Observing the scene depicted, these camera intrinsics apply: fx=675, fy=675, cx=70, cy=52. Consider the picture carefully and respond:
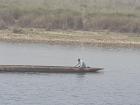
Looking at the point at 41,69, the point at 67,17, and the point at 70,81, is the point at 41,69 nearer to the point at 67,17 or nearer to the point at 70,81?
the point at 70,81

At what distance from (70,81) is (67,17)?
44984 mm

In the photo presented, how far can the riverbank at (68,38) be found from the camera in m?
79.9

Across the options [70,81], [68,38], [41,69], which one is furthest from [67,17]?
[70,81]

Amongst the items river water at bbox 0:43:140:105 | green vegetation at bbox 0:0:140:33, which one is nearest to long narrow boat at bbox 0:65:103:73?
river water at bbox 0:43:140:105

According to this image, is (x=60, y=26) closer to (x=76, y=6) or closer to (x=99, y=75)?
(x=76, y=6)

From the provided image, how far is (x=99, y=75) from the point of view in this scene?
52.9 meters

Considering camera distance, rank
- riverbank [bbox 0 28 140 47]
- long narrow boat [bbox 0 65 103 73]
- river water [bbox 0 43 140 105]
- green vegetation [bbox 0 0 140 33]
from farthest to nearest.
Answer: green vegetation [bbox 0 0 140 33], riverbank [bbox 0 28 140 47], long narrow boat [bbox 0 65 103 73], river water [bbox 0 43 140 105]

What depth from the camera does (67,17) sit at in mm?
93688

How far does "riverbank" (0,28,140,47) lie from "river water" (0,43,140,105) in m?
6.47

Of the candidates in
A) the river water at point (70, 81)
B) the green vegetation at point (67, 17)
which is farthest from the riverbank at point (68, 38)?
the river water at point (70, 81)

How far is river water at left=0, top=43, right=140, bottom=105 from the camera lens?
41312mm

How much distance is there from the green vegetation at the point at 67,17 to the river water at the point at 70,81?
16.5 metres

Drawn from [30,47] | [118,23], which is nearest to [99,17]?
[118,23]

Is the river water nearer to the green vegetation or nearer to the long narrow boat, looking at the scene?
the long narrow boat
